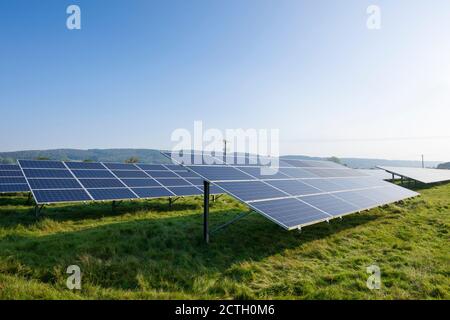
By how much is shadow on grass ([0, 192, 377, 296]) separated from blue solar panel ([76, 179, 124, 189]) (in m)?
6.08

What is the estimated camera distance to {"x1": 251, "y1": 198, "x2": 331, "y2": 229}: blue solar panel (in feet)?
33.5

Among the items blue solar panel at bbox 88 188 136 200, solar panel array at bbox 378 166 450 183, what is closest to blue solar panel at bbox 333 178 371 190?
blue solar panel at bbox 88 188 136 200

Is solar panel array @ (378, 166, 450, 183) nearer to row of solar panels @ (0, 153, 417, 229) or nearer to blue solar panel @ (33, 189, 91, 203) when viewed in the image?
row of solar panels @ (0, 153, 417, 229)

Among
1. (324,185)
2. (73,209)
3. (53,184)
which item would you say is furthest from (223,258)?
(73,209)

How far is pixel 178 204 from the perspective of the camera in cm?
2231

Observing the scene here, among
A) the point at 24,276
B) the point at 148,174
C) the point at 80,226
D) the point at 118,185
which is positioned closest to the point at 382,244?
the point at 24,276

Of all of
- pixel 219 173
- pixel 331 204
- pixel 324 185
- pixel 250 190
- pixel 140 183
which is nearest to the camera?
pixel 250 190

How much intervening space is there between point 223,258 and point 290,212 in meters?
2.88

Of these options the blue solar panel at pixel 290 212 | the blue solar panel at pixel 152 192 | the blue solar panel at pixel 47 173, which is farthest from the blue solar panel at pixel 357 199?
the blue solar panel at pixel 47 173

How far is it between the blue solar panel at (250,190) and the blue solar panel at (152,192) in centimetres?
796

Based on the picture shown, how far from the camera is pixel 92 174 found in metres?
21.4

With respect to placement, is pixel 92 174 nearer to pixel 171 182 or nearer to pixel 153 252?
pixel 171 182
